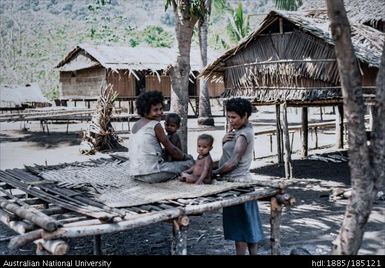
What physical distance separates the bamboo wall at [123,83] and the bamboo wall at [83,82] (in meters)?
0.56

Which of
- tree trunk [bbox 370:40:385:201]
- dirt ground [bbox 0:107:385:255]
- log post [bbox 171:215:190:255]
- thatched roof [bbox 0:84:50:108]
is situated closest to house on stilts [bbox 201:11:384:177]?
dirt ground [bbox 0:107:385:255]

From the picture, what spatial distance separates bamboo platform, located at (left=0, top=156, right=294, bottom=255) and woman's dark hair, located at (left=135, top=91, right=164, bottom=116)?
1.10 metres

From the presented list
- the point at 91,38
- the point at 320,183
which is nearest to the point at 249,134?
the point at 320,183

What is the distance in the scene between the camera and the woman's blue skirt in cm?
459

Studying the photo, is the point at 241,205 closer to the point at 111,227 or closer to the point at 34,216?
the point at 111,227

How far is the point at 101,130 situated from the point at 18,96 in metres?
10.2

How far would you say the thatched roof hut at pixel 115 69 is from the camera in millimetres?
22844

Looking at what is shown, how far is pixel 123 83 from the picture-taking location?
24109 millimetres

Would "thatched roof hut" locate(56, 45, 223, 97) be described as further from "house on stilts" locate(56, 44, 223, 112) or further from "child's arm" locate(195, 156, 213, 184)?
"child's arm" locate(195, 156, 213, 184)

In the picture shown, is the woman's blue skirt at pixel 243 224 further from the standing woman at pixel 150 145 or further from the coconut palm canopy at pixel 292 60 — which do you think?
the coconut palm canopy at pixel 292 60

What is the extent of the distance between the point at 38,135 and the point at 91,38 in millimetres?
23539

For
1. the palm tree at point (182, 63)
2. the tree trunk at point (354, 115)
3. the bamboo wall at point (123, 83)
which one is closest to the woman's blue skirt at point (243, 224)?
the tree trunk at point (354, 115)

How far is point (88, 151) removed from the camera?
13625 millimetres
